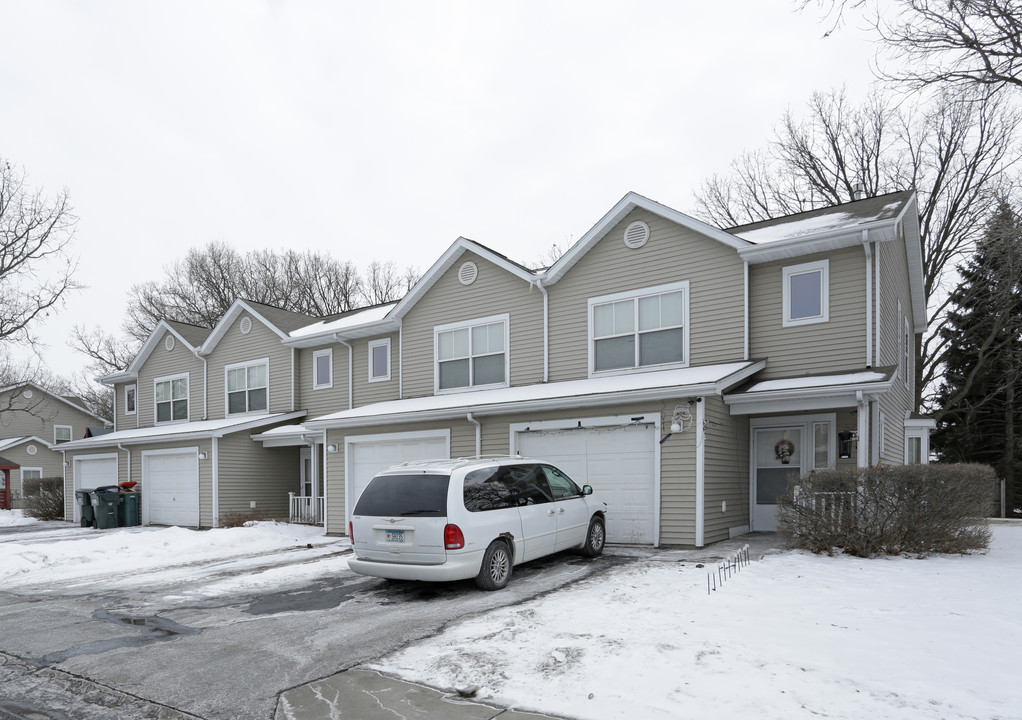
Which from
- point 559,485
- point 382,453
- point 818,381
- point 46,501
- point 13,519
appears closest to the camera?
point 559,485

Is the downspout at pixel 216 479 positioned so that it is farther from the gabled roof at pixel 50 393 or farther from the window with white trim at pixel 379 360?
the gabled roof at pixel 50 393

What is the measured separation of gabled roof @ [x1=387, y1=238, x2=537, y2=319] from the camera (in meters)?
16.2

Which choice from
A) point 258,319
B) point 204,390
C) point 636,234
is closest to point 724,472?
point 636,234

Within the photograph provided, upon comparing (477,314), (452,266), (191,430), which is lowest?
(191,430)

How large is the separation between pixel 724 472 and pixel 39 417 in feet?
128

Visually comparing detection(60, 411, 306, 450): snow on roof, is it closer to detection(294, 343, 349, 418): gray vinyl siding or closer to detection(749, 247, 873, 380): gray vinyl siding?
detection(294, 343, 349, 418): gray vinyl siding

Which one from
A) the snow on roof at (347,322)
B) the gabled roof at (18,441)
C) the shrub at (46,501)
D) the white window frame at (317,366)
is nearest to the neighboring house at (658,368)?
the snow on roof at (347,322)

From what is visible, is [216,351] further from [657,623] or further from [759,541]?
[657,623]

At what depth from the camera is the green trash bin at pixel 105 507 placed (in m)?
20.4

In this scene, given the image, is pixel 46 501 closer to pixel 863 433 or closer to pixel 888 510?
pixel 863 433

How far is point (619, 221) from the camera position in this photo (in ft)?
48.6

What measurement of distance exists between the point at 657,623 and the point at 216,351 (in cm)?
2026

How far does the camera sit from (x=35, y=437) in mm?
36406

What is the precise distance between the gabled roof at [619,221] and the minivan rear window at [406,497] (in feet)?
24.5
